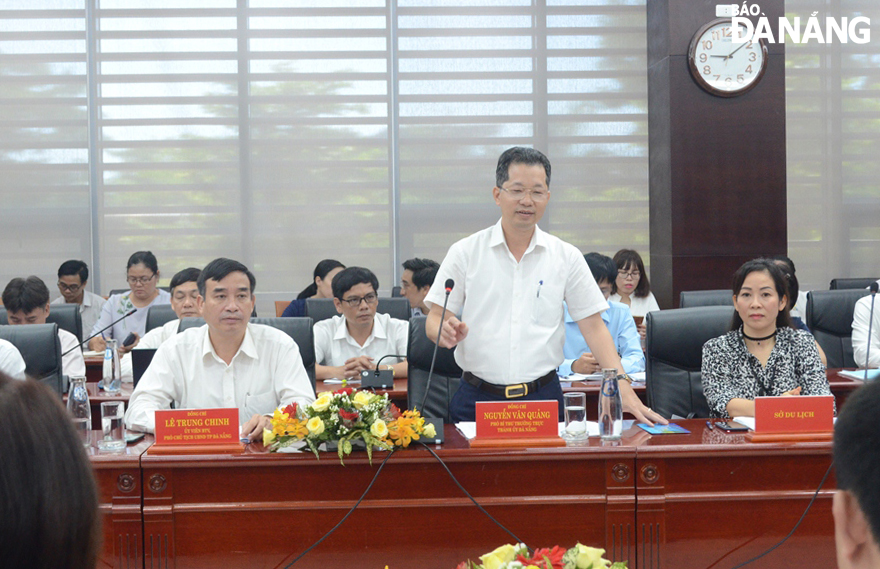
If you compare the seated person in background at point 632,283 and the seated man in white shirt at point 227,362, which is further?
the seated person in background at point 632,283

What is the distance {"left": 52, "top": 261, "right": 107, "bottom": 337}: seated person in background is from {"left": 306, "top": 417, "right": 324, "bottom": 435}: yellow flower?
4.04 m

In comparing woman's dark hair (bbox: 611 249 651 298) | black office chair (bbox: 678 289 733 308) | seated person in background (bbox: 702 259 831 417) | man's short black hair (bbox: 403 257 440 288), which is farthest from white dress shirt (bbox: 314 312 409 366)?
woman's dark hair (bbox: 611 249 651 298)

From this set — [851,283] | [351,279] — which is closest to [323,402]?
[351,279]

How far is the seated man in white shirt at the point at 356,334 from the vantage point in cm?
Answer: 347

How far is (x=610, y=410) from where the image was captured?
2.01 meters

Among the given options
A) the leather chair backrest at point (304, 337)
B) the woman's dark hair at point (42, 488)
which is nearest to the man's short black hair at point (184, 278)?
the leather chair backrest at point (304, 337)

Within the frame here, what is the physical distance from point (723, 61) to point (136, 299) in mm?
Result: 4017

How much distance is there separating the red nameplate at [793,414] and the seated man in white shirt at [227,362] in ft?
4.19

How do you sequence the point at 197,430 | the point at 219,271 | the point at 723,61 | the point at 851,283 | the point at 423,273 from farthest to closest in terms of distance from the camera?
the point at 851,283 < the point at 723,61 < the point at 423,273 < the point at 219,271 < the point at 197,430

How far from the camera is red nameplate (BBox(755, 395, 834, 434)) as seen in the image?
202cm

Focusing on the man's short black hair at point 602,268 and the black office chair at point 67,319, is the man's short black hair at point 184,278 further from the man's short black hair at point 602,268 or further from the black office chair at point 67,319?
the man's short black hair at point 602,268

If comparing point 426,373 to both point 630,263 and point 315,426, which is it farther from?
point 630,263

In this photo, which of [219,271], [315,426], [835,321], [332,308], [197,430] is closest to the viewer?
[315,426]

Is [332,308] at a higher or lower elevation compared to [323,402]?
higher
